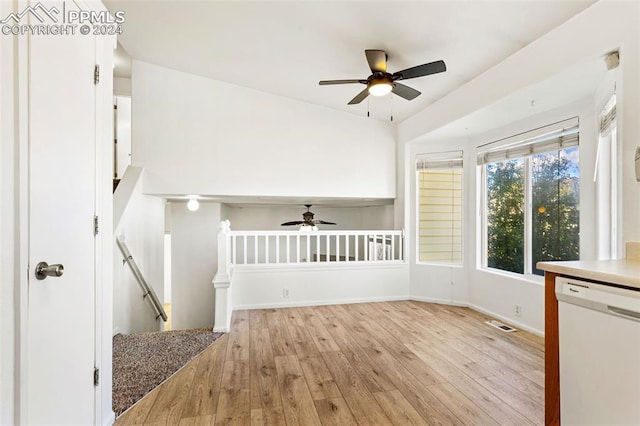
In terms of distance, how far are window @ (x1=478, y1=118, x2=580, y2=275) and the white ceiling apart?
1111 mm

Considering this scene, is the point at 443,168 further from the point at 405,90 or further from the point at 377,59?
the point at 377,59

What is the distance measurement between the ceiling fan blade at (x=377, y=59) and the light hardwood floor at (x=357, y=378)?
261 centimetres

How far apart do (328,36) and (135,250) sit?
3.42 metres

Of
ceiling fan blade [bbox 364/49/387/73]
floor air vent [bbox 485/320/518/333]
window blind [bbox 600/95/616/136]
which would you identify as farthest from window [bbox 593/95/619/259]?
ceiling fan blade [bbox 364/49/387/73]

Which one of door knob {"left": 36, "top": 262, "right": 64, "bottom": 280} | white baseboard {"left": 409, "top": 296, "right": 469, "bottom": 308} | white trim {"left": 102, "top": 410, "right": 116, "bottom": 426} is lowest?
white baseboard {"left": 409, "top": 296, "right": 469, "bottom": 308}

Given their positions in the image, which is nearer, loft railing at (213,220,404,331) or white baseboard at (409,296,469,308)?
loft railing at (213,220,404,331)

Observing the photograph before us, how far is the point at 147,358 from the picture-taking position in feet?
8.80

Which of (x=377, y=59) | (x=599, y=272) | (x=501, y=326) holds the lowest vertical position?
(x=501, y=326)

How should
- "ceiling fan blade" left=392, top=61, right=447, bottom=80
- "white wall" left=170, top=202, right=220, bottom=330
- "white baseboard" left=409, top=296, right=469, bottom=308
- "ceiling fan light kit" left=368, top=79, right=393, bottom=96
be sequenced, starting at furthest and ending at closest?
"white wall" left=170, top=202, right=220, bottom=330 → "white baseboard" left=409, top=296, right=469, bottom=308 → "ceiling fan light kit" left=368, top=79, right=393, bottom=96 → "ceiling fan blade" left=392, top=61, right=447, bottom=80

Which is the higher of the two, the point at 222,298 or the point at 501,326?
the point at 222,298

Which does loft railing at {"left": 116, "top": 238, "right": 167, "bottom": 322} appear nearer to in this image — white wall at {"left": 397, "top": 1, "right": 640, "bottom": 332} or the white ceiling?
the white ceiling

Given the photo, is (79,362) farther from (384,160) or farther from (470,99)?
(384,160)

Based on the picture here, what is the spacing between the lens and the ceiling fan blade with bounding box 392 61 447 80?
248cm

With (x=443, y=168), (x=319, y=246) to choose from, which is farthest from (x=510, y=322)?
(x=319, y=246)
